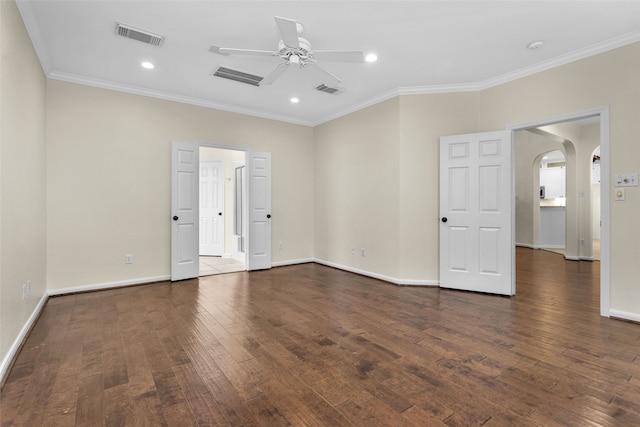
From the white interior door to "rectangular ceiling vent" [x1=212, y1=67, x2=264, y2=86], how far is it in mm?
3410

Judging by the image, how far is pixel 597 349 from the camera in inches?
100

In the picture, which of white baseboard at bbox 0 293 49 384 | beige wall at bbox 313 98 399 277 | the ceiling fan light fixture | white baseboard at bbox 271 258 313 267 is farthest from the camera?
white baseboard at bbox 271 258 313 267

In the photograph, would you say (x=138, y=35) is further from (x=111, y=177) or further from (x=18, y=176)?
(x=111, y=177)

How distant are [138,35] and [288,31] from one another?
170 centimetres

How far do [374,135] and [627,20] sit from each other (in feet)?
9.76

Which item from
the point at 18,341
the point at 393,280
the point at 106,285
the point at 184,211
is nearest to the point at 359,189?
the point at 393,280

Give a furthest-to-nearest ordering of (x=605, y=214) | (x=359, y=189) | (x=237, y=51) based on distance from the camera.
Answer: (x=359, y=189) < (x=605, y=214) < (x=237, y=51)

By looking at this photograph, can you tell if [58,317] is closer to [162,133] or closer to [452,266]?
[162,133]

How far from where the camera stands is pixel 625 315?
10.4 feet

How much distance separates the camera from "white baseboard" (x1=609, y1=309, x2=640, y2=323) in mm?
3096

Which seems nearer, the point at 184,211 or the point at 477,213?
the point at 477,213

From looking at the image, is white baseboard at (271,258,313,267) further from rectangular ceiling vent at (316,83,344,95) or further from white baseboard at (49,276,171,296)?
rectangular ceiling vent at (316,83,344,95)

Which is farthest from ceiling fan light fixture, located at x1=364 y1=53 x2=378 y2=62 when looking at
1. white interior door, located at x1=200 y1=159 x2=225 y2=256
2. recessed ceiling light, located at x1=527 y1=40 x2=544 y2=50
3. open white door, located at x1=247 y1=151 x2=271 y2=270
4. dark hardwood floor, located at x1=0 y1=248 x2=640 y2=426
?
white interior door, located at x1=200 y1=159 x2=225 y2=256

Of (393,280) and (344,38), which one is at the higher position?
(344,38)
